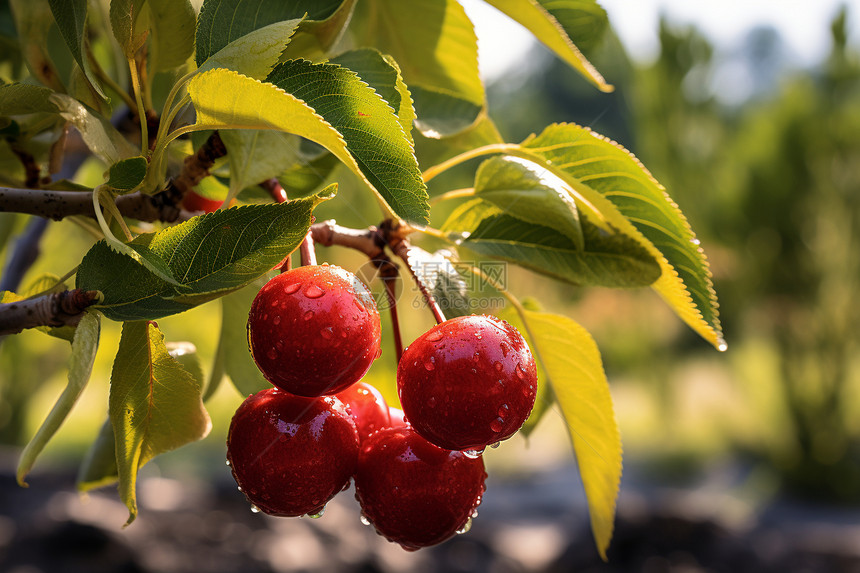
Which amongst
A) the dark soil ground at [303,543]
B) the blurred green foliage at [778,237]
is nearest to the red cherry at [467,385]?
the dark soil ground at [303,543]

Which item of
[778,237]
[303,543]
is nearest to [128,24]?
[303,543]

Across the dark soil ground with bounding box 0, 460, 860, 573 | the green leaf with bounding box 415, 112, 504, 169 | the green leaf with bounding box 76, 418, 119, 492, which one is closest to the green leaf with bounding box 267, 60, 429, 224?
the green leaf with bounding box 415, 112, 504, 169

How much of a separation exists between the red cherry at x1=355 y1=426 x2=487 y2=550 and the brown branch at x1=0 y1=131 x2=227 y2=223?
27cm

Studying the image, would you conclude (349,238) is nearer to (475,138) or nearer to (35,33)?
(475,138)

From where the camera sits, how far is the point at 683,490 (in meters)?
6.78

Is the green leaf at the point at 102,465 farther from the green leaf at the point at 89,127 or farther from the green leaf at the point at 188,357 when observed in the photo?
the green leaf at the point at 89,127

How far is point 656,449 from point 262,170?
8.02m

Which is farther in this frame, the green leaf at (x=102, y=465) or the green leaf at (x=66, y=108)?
the green leaf at (x=102, y=465)

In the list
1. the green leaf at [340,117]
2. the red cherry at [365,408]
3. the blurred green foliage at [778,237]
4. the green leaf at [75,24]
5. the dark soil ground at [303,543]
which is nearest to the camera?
the green leaf at [340,117]

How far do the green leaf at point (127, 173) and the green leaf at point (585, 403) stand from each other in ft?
1.20

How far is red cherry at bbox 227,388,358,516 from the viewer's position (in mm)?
522

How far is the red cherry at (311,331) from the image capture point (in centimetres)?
48

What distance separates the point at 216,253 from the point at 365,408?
24cm

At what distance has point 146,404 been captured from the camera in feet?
1.74
